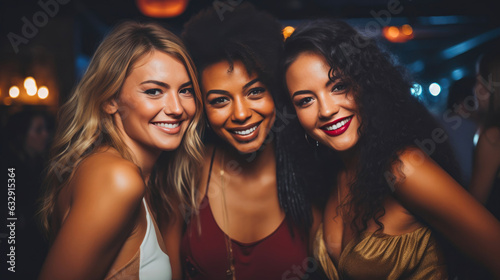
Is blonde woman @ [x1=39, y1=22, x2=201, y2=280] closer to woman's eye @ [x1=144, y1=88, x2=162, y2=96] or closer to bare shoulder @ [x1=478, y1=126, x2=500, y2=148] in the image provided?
woman's eye @ [x1=144, y1=88, x2=162, y2=96]

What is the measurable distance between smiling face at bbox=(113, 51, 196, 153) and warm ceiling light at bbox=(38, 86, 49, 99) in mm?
4305

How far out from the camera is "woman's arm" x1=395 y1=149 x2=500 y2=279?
1376 millimetres

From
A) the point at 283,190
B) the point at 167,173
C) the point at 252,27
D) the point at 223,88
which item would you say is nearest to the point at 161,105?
the point at 223,88

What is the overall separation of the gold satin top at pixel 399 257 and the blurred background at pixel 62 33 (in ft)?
6.17

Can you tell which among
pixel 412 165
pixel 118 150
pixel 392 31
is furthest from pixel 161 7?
pixel 392 31

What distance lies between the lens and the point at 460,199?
4.55 feet

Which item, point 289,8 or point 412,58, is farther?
point 412,58

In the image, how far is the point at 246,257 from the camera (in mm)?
1925

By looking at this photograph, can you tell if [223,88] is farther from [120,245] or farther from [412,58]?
[412,58]

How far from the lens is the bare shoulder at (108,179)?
129cm

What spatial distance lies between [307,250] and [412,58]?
348 inches

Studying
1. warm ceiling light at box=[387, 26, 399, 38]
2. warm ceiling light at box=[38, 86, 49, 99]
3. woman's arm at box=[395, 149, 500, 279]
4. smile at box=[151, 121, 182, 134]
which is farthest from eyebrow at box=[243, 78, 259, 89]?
warm ceiling light at box=[387, 26, 399, 38]

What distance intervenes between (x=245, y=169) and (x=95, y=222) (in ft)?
3.30

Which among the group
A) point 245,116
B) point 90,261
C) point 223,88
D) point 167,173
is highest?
point 223,88
